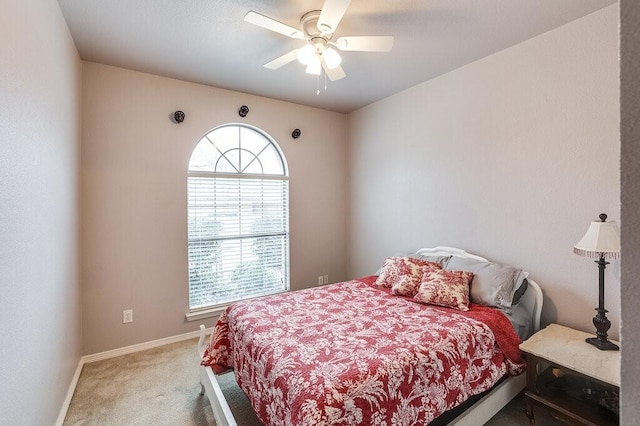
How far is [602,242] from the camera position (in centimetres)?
179

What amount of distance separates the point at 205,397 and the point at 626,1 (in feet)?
9.23

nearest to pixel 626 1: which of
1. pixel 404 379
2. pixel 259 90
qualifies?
pixel 404 379

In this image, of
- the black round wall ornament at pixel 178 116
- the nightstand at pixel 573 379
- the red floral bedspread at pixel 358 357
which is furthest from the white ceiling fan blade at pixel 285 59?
the nightstand at pixel 573 379

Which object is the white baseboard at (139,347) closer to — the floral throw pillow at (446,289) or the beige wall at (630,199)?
the floral throw pillow at (446,289)

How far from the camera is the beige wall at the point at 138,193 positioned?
2.75 m

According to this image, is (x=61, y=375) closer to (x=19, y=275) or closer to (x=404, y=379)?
(x=19, y=275)

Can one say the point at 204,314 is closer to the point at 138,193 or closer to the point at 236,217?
the point at 236,217

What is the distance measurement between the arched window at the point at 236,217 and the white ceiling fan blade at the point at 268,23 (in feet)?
5.81

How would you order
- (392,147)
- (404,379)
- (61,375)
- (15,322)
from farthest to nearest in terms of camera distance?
(392,147) → (61,375) → (404,379) → (15,322)

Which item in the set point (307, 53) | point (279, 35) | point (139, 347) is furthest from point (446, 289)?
point (139, 347)

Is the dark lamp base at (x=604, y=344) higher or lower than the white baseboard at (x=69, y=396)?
higher

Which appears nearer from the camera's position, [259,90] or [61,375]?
[61,375]

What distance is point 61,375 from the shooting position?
2045 millimetres

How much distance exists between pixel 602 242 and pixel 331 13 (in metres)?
2.10
